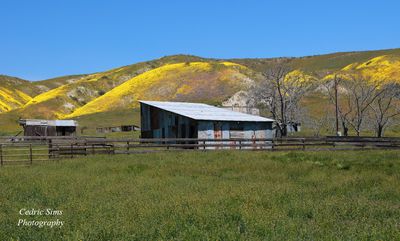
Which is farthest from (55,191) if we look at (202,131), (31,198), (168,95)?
(168,95)

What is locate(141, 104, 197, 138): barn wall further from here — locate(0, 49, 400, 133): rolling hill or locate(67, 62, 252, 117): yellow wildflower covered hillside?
locate(67, 62, 252, 117): yellow wildflower covered hillside

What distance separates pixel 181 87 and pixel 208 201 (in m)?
104

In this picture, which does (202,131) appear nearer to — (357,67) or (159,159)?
(159,159)

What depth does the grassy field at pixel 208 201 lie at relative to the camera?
858 cm

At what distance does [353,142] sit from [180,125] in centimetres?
1497

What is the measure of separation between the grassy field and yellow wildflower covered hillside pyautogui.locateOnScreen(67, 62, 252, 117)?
7658 centimetres

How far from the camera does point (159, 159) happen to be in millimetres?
25172

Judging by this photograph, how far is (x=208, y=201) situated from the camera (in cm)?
1202

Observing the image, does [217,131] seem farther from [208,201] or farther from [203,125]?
[208,201]

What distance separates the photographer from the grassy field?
8.58m

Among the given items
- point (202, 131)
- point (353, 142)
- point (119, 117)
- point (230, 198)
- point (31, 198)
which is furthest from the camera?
point (119, 117)


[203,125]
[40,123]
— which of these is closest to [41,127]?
[40,123]

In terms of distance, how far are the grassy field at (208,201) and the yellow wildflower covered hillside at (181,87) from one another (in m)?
76.6

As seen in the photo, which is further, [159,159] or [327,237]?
[159,159]
